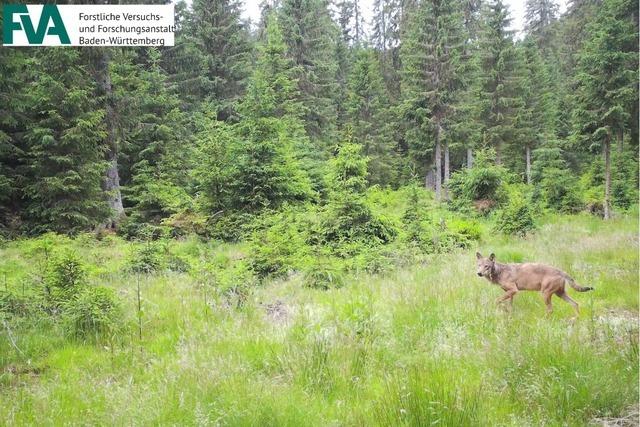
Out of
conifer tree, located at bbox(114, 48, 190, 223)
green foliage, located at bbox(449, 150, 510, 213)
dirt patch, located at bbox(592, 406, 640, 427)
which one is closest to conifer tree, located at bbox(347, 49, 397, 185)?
green foliage, located at bbox(449, 150, 510, 213)

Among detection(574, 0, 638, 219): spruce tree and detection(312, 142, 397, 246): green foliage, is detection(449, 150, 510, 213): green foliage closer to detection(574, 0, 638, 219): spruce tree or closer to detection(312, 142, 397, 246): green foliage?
detection(574, 0, 638, 219): spruce tree

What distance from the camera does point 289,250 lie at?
10.7 m

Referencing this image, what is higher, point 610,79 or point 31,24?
point 31,24

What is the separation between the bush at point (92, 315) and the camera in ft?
20.4

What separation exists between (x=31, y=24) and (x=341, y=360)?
39.6 ft

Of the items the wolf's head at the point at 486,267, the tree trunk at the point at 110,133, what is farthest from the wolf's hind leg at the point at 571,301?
the tree trunk at the point at 110,133

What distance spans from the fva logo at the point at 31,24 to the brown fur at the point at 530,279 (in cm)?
1044

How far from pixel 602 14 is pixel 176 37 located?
24.6m

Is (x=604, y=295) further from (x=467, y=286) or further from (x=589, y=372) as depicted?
(x=589, y=372)

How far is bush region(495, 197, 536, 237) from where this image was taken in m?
14.5

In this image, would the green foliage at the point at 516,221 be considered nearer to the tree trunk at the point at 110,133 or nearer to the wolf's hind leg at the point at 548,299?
the wolf's hind leg at the point at 548,299

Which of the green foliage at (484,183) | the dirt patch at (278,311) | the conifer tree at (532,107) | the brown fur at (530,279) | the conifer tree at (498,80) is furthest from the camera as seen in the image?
the conifer tree at (532,107)

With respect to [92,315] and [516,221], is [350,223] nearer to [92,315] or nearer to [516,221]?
[516,221]

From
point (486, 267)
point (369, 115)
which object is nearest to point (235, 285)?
point (486, 267)
